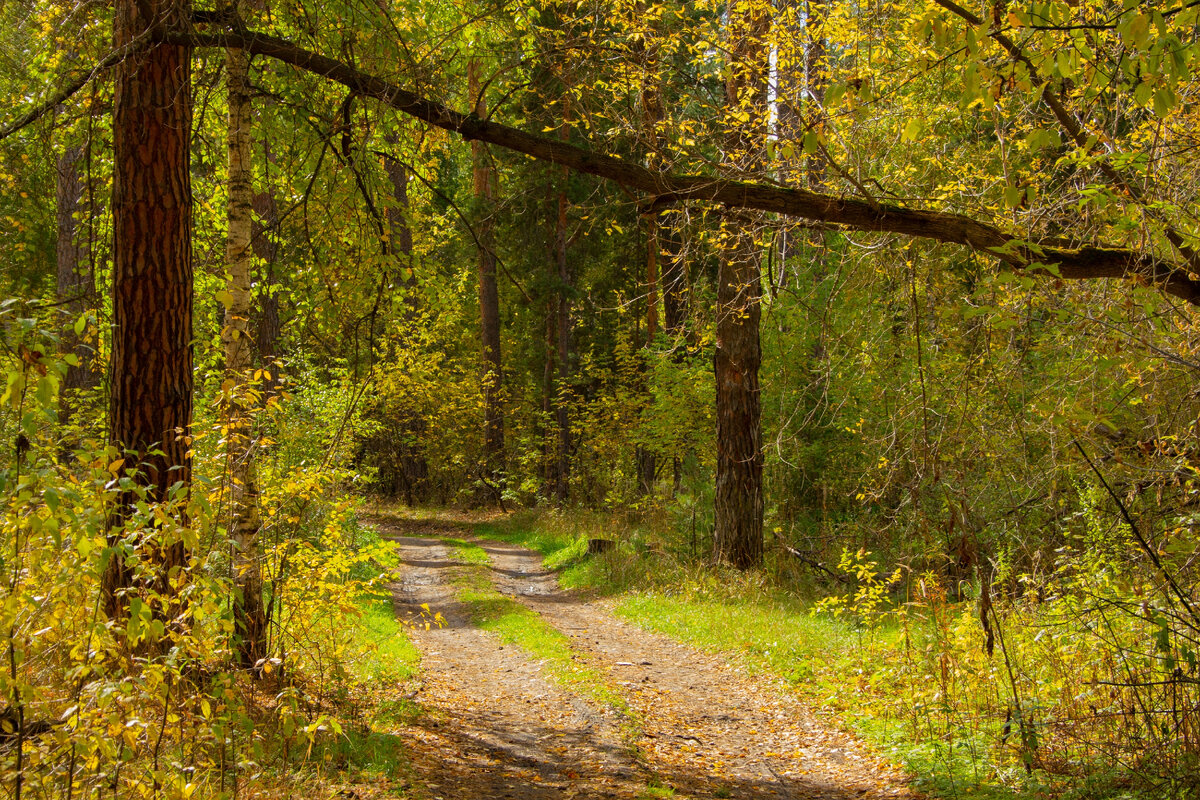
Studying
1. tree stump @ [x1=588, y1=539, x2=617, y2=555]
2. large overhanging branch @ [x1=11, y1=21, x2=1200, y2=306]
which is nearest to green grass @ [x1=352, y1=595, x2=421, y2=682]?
large overhanging branch @ [x1=11, y1=21, x2=1200, y2=306]

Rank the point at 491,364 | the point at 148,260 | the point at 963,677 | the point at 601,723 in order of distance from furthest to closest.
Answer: the point at 491,364 < the point at 601,723 < the point at 963,677 < the point at 148,260

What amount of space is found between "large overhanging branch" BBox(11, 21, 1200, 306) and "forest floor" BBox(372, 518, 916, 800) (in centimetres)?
289

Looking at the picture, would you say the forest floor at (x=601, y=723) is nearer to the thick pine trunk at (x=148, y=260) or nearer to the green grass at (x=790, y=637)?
the green grass at (x=790, y=637)

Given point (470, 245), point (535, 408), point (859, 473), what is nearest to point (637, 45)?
point (859, 473)

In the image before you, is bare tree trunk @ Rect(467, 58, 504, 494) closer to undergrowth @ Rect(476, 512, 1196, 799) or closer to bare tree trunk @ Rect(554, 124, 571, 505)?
bare tree trunk @ Rect(554, 124, 571, 505)

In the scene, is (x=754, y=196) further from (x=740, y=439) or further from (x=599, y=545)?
(x=599, y=545)

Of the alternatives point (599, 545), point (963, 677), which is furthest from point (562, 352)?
point (963, 677)

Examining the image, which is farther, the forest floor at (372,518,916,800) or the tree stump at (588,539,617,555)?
the tree stump at (588,539,617,555)

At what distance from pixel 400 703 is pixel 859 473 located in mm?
8061

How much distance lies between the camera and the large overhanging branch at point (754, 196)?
→ 4.71 m

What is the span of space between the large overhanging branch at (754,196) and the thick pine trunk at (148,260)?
0.29 meters

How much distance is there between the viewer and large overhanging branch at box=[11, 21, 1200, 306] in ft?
15.5

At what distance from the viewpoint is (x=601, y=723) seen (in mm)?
6562

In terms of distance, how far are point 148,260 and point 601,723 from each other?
458cm
